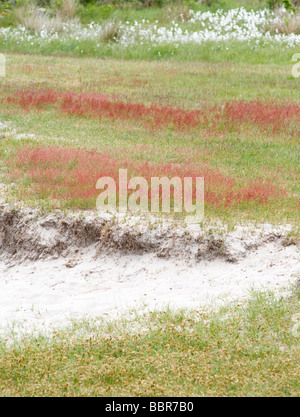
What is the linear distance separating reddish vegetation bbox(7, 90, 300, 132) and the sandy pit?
242 inches

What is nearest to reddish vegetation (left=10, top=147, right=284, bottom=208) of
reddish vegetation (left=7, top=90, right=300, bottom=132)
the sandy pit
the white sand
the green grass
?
the sandy pit

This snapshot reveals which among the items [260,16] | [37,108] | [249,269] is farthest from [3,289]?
[260,16]

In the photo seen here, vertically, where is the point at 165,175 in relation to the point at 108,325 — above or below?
above

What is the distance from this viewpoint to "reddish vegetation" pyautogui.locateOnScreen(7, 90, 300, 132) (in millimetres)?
14336

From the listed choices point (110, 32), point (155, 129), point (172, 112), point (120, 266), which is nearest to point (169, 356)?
point (120, 266)

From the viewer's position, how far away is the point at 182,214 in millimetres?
8461

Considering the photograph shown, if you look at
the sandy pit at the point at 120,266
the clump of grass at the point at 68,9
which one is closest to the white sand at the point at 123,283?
the sandy pit at the point at 120,266

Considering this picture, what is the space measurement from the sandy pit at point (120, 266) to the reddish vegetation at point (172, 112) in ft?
20.2

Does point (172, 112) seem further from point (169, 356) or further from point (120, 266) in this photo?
point (169, 356)

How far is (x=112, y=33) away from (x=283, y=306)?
20.2 m

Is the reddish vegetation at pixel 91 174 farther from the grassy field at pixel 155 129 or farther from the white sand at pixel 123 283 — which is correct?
the white sand at pixel 123 283

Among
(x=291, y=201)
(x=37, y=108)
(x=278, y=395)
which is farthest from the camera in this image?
(x=37, y=108)

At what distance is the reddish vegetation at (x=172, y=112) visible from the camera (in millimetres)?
14336

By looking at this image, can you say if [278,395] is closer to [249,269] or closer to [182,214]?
[249,269]
